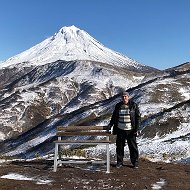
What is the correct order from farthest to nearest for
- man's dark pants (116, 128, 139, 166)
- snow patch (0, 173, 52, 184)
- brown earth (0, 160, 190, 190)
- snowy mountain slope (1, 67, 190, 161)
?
snowy mountain slope (1, 67, 190, 161)
man's dark pants (116, 128, 139, 166)
snow patch (0, 173, 52, 184)
brown earth (0, 160, 190, 190)

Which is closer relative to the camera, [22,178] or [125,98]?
[22,178]

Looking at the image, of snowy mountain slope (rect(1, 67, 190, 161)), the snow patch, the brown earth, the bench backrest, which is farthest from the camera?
snowy mountain slope (rect(1, 67, 190, 161))

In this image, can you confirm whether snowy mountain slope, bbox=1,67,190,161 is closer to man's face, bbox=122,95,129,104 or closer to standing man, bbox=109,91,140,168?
standing man, bbox=109,91,140,168

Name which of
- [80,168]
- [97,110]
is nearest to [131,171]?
[80,168]

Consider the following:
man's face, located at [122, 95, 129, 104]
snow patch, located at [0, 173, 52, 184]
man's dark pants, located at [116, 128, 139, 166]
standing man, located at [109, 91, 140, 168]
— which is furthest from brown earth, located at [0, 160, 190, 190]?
man's face, located at [122, 95, 129, 104]

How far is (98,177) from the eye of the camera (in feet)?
54.6

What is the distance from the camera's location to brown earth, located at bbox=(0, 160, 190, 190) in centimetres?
1519

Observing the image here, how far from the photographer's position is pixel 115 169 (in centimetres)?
1838

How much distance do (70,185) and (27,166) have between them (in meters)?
4.88

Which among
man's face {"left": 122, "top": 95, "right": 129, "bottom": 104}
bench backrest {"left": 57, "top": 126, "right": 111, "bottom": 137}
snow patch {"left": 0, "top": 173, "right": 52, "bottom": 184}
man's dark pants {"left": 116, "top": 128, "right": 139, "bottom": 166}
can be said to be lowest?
snow patch {"left": 0, "top": 173, "right": 52, "bottom": 184}

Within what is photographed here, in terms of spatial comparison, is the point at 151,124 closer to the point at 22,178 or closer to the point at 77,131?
the point at 77,131

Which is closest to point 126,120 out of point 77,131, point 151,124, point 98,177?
point 77,131

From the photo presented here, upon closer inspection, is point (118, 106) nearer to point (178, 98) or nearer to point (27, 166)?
point (27, 166)

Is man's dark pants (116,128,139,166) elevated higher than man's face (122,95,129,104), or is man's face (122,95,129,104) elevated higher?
man's face (122,95,129,104)
